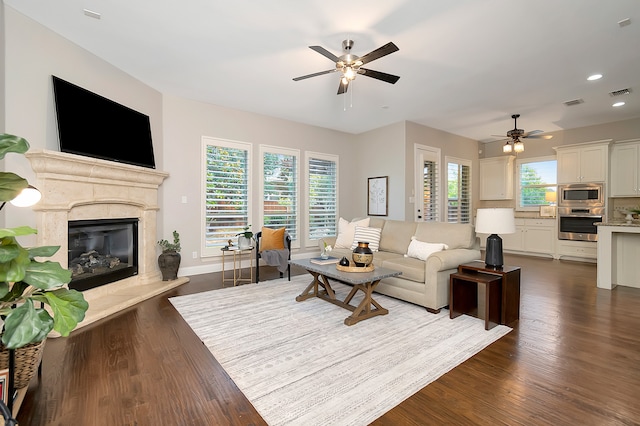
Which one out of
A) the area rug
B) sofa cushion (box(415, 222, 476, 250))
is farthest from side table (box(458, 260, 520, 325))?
sofa cushion (box(415, 222, 476, 250))

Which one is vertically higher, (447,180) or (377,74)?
(377,74)

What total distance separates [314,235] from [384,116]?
2.86m

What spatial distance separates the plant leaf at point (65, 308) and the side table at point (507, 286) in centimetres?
324

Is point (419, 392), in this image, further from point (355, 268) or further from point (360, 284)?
point (355, 268)

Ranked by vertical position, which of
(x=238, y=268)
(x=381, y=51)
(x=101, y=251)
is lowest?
(x=238, y=268)

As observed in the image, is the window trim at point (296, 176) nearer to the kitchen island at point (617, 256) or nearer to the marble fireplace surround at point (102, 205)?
the marble fireplace surround at point (102, 205)

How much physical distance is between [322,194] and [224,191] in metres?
2.24

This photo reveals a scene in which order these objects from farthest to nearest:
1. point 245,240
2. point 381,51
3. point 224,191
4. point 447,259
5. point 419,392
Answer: point 224,191 → point 245,240 → point 447,259 → point 381,51 → point 419,392

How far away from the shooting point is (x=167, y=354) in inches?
94.3

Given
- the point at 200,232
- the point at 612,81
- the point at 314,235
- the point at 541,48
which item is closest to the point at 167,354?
the point at 200,232

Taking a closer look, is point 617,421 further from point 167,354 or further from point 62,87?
point 62,87

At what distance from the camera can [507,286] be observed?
296 centimetres

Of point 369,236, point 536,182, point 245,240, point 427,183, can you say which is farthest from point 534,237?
point 245,240

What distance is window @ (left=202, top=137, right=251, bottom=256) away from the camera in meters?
5.17
